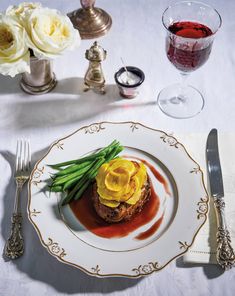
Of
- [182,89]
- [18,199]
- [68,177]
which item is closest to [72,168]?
[68,177]

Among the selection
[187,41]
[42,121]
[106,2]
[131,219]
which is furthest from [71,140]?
[106,2]

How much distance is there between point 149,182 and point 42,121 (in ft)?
1.27

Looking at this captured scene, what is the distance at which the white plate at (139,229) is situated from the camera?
872 millimetres

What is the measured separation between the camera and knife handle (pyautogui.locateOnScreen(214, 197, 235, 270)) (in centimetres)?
89

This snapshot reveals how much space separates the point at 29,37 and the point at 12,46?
0.18ft

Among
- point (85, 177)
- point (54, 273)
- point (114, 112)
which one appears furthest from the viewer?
point (114, 112)

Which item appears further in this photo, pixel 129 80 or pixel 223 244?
pixel 129 80

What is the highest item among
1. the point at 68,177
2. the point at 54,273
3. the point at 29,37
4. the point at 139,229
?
the point at 29,37

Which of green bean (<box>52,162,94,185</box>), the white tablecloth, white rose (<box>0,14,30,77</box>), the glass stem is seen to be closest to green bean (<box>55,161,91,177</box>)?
green bean (<box>52,162,94,185</box>)

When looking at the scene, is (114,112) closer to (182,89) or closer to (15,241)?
(182,89)

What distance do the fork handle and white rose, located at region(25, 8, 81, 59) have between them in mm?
424

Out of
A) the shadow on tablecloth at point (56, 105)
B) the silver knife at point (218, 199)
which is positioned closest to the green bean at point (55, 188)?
the shadow on tablecloth at point (56, 105)

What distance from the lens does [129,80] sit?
1.21 metres

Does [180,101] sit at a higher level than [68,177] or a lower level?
higher
